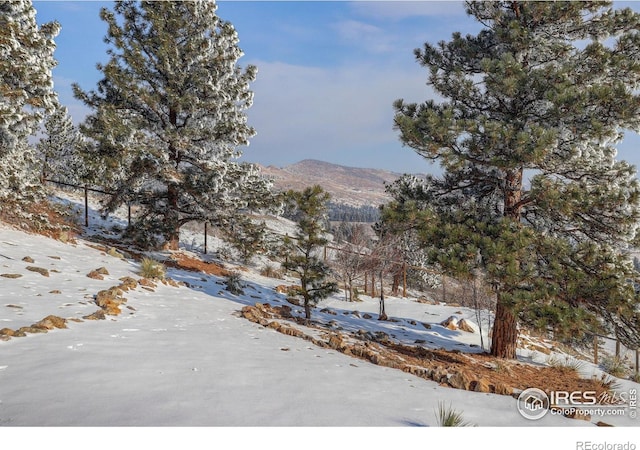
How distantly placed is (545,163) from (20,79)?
1285cm

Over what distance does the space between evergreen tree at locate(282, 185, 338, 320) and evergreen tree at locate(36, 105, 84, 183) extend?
1880 centimetres

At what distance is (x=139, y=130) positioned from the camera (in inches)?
561

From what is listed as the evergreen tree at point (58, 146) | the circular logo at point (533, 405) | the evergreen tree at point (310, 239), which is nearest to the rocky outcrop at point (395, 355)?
the circular logo at point (533, 405)

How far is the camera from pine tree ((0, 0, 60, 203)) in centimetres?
931

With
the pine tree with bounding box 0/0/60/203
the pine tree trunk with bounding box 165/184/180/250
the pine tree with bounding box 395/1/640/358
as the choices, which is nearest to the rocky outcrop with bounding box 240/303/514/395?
the pine tree with bounding box 395/1/640/358

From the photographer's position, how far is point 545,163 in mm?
7777

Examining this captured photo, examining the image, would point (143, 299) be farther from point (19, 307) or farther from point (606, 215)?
point (606, 215)

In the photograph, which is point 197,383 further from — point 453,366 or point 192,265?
point 192,265

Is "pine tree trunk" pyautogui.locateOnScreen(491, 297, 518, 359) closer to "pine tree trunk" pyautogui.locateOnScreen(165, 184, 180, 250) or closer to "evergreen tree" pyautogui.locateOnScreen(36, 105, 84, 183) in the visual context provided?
"pine tree trunk" pyautogui.locateOnScreen(165, 184, 180, 250)

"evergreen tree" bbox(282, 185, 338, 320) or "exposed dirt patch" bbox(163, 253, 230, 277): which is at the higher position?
"evergreen tree" bbox(282, 185, 338, 320)

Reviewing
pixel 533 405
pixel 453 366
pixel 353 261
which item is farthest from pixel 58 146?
pixel 533 405
